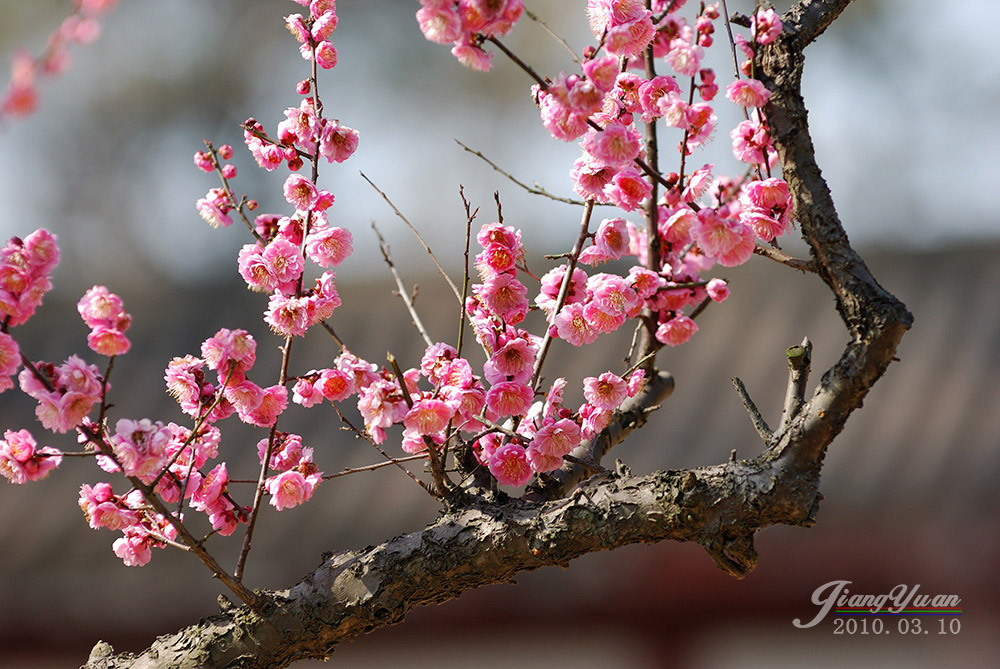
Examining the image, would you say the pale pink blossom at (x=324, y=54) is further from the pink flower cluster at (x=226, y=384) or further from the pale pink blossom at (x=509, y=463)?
the pale pink blossom at (x=509, y=463)

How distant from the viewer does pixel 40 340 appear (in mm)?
5031

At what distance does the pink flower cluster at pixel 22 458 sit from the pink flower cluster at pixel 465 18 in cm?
72

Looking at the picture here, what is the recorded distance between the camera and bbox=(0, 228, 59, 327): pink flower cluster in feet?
3.57

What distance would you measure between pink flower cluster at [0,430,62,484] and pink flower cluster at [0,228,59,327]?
0.60 feet

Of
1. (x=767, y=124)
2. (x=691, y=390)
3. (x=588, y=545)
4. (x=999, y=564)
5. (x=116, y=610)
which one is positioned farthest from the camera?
(x=691, y=390)

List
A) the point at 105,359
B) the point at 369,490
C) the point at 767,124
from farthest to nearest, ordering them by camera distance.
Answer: the point at 105,359 → the point at 369,490 → the point at 767,124

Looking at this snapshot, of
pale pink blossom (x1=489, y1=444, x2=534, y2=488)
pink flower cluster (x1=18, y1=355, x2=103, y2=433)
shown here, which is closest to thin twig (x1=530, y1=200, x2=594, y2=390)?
pale pink blossom (x1=489, y1=444, x2=534, y2=488)

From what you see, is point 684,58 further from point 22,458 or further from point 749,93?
point 22,458

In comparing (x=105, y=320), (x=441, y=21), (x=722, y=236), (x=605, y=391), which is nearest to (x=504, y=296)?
(x=605, y=391)

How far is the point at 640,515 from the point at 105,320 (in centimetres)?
72

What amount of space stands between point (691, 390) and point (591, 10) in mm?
2983

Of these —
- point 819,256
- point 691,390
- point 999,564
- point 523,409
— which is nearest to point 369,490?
point 691,390

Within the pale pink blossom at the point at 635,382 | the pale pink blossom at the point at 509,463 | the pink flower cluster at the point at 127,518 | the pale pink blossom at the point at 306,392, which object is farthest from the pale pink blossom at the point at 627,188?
the pink flower cluster at the point at 127,518

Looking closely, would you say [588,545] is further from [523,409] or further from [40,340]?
[40,340]
